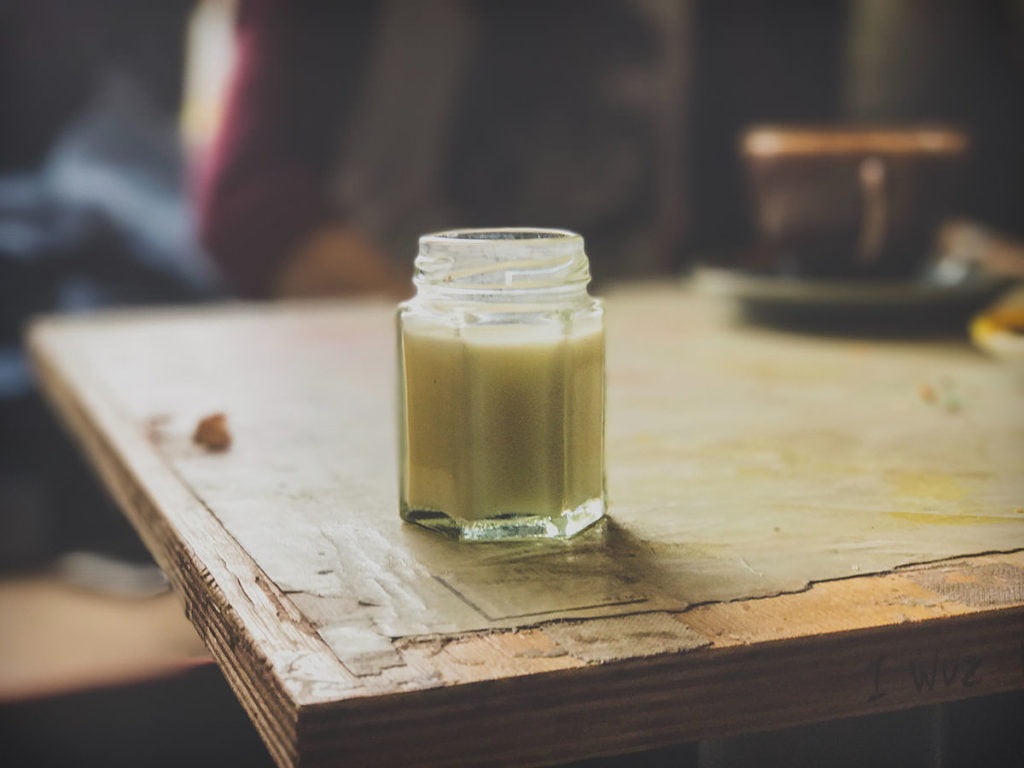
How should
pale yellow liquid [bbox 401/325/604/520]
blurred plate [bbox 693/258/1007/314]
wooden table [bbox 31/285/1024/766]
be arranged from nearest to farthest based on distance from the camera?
wooden table [bbox 31/285/1024/766] < pale yellow liquid [bbox 401/325/604/520] < blurred plate [bbox 693/258/1007/314]

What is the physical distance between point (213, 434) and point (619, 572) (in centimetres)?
39

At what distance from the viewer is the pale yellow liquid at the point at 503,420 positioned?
2.12 feet

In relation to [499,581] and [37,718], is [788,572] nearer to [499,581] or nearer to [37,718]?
[499,581]

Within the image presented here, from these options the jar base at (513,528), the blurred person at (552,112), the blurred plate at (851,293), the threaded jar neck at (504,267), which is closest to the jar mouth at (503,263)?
the threaded jar neck at (504,267)

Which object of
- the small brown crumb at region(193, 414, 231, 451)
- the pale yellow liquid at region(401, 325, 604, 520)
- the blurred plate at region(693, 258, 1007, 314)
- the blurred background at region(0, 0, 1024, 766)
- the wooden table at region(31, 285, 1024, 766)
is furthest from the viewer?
the blurred background at region(0, 0, 1024, 766)

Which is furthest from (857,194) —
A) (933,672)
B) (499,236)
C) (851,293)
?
(933,672)

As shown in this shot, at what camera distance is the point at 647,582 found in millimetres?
583

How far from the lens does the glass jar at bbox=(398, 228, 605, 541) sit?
65 centimetres

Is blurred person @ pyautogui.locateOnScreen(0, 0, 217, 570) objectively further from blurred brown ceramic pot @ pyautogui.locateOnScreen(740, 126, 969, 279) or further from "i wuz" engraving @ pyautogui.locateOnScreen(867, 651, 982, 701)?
"i wuz" engraving @ pyautogui.locateOnScreen(867, 651, 982, 701)

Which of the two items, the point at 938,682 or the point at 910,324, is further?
the point at 910,324

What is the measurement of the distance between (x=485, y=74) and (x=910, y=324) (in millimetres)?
1608

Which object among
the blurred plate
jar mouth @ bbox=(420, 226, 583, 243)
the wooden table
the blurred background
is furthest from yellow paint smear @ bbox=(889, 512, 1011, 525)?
the blurred background

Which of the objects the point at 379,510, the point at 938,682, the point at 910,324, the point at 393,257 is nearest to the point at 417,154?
the point at 393,257

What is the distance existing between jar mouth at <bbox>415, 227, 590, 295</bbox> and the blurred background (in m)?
1.02
